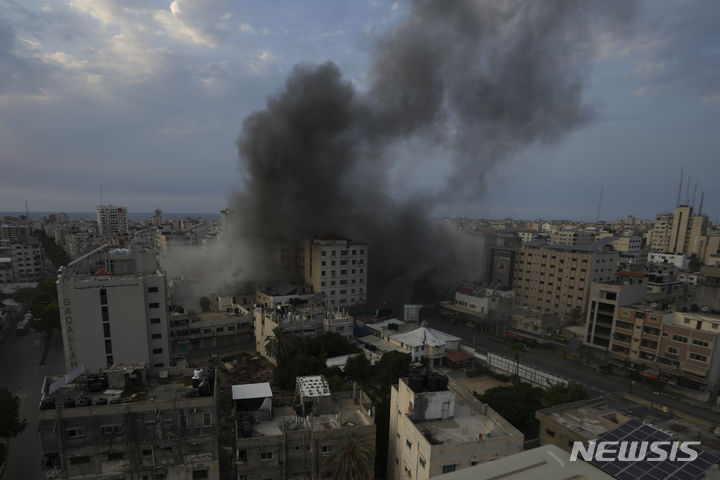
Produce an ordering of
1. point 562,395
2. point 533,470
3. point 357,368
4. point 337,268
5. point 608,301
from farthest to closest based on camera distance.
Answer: point 337,268 < point 608,301 < point 357,368 < point 562,395 < point 533,470

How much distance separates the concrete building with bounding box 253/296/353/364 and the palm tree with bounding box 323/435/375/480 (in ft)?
53.8

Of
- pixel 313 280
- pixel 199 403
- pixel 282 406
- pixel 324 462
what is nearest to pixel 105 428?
pixel 199 403

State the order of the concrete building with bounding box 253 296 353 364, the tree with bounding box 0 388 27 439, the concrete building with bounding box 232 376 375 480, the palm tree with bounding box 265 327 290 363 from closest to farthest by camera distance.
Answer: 1. the concrete building with bounding box 232 376 375 480
2. the tree with bounding box 0 388 27 439
3. the palm tree with bounding box 265 327 290 363
4. the concrete building with bounding box 253 296 353 364

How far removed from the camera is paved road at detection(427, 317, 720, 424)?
2541 centimetres

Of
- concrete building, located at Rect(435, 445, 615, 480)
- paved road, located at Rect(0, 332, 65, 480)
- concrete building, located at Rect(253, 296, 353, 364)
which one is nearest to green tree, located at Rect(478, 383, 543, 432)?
concrete building, located at Rect(253, 296, 353, 364)

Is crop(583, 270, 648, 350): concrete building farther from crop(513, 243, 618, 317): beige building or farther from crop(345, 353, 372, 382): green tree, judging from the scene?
crop(345, 353, 372, 382): green tree

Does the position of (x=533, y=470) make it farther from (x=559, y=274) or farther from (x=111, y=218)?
(x=111, y=218)

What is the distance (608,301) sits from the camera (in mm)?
32531

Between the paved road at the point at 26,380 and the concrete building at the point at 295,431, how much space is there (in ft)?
37.2

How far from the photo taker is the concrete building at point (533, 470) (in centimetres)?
277

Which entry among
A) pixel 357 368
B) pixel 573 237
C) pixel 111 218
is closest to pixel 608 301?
pixel 357 368

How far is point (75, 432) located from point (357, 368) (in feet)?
53.2

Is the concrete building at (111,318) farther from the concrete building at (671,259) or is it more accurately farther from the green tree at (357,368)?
the concrete building at (671,259)

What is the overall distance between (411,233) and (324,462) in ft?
136
